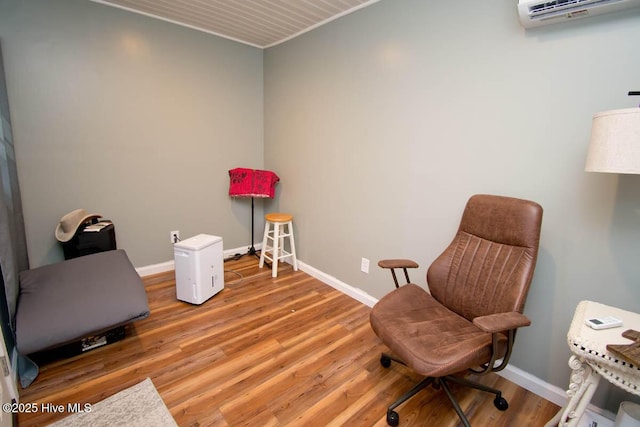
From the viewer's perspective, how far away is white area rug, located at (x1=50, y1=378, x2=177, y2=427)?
1446 millimetres

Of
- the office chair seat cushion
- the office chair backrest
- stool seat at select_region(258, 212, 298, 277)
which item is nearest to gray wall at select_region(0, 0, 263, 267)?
stool seat at select_region(258, 212, 298, 277)

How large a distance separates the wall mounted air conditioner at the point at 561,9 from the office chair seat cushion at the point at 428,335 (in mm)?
1589

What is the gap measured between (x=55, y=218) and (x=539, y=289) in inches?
146

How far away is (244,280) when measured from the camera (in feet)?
10.0

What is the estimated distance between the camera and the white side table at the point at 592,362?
104 centimetres

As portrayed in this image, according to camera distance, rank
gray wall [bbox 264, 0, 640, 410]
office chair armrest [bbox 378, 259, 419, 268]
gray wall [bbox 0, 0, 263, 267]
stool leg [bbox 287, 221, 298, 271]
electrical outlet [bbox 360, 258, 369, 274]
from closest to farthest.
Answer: gray wall [bbox 264, 0, 640, 410], office chair armrest [bbox 378, 259, 419, 268], gray wall [bbox 0, 0, 263, 267], electrical outlet [bbox 360, 258, 369, 274], stool leg [bbox 287, 221, 298, 271]

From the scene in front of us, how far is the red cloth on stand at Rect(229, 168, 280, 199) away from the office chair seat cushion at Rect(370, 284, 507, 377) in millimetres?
2104

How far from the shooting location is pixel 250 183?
11.2 feet

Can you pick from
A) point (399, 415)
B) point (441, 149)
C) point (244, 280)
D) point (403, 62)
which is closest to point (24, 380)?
point (244, 280)

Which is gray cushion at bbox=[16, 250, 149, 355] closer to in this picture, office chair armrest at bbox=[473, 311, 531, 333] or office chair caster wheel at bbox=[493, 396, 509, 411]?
office chair armrest at bbox=[473, 311, 531, 333]

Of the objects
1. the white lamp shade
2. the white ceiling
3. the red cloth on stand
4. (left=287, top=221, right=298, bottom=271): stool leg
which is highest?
the white ceiling

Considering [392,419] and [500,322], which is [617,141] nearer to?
[500,322]

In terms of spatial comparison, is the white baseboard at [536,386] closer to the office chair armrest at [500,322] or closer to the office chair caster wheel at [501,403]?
the office chair caster wheel at [501,403]

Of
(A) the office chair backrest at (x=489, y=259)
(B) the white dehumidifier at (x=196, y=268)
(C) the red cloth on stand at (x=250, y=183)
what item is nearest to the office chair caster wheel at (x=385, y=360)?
(A) the office chair backrest at (x=489, y=259)
